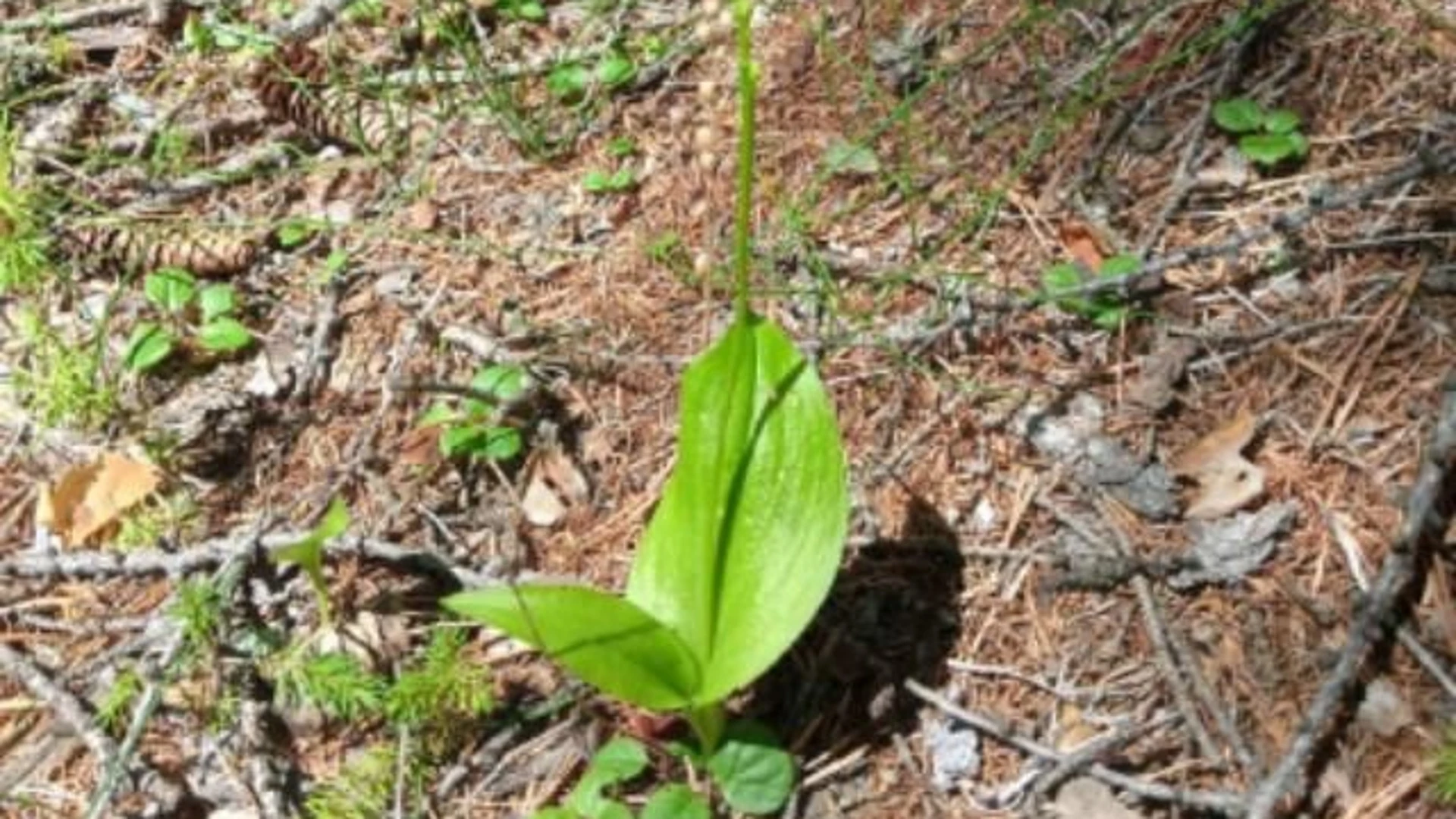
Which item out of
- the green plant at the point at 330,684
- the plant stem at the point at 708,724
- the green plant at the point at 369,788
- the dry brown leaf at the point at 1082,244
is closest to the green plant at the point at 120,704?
the green plant at the point at 330,684

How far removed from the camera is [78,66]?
301 centimetres

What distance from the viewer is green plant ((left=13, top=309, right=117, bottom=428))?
2346 millimetres

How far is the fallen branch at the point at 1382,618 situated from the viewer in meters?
1.70

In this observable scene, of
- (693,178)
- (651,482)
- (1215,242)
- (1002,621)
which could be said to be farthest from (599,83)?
(1002,621)

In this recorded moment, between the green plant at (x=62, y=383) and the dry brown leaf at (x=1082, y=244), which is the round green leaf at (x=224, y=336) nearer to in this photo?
the green plant at (x=62, y=383)

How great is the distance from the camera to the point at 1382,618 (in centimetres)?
179

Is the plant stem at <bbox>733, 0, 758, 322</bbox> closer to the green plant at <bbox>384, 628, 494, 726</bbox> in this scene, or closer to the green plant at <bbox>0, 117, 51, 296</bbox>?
the green plant at <bbox>384, 628, 494, 726</bbox>

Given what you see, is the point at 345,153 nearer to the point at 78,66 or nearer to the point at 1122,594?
the point at 78,66

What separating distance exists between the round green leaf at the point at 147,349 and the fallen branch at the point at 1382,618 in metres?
1.69

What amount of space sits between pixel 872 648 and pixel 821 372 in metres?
0.45

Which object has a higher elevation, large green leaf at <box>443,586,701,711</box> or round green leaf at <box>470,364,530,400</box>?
round green leaf at <box>470,364,530,400</box>

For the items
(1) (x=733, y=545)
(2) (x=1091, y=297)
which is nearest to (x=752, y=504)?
(1) (x=733, y=545)

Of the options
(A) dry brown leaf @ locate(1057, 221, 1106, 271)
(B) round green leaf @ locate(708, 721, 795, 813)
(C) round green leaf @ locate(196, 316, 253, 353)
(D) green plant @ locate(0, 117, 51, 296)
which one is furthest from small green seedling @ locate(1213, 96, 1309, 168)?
(D) green plant @ locate(0, 117, 51, 296)

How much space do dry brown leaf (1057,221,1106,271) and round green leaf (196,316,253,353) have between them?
127cm
